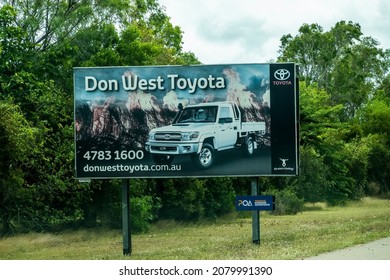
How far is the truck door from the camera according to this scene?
70.8 ft

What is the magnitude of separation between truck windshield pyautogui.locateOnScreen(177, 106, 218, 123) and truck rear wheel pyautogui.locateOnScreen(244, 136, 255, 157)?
1.04 metres

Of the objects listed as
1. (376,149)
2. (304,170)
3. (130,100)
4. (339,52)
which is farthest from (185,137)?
(339,52)

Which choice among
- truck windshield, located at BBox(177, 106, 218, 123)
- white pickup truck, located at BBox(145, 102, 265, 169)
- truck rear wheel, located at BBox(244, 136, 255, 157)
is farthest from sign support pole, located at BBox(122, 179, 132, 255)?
truck rear wheel, located at BBox(244, 136, 255, 157)

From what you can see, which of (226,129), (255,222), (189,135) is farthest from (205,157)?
(255,222)

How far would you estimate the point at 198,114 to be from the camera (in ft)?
70.7

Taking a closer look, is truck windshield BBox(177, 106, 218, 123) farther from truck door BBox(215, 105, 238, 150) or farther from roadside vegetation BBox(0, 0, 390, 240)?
roadside vegetation BBox(0, 0, 390, 240)

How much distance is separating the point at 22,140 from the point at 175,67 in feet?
19.1

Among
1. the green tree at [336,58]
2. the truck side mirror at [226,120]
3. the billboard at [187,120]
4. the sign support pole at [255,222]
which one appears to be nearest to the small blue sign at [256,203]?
the sign support pole at [255,222]

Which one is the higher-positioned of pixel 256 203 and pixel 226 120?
pixel 226 120

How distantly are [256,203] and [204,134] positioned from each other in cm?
227

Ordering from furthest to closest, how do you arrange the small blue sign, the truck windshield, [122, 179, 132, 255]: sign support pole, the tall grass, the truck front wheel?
the small blue sign, [122, 179, 132, 255]: sign support pole, the truck front wheel, the truck windshield, the tall grass

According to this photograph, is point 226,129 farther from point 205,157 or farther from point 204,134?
point 205,157

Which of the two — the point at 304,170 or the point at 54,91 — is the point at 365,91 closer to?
the point at 304,170

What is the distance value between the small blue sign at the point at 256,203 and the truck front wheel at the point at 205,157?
4.44ft
